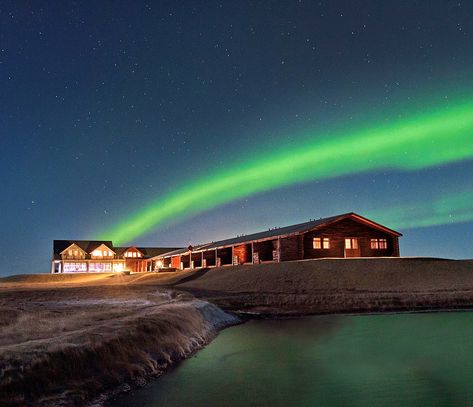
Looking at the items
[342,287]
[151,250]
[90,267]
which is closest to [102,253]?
[90,267]

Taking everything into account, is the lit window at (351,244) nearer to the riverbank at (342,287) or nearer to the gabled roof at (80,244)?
the riverbank at (342,287)

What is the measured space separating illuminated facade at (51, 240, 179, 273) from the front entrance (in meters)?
59.7

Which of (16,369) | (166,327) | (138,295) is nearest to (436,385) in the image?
(166,327)

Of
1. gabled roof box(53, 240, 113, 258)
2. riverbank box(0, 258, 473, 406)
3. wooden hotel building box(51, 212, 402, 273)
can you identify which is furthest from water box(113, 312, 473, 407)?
gabled roof box(53, 240, 113, 258)

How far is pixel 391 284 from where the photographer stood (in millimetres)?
35500

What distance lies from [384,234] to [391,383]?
39658 millimetres

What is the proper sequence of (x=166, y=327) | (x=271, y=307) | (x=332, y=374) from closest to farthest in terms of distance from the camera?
(x=332, y=374), (x=166, y=327), (x=271, y=307)

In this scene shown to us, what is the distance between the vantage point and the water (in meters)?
10.3

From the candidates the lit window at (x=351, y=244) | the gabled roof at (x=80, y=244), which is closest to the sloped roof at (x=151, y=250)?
the gabled roof at (x=80, y=244)

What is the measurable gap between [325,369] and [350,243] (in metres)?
35.8

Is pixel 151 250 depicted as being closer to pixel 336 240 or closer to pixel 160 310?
pixel 336 240

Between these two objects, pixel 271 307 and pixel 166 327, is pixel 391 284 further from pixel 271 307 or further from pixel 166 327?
pixel 166 327

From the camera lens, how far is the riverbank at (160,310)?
9461 mm

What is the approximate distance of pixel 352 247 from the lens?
4794 cm
